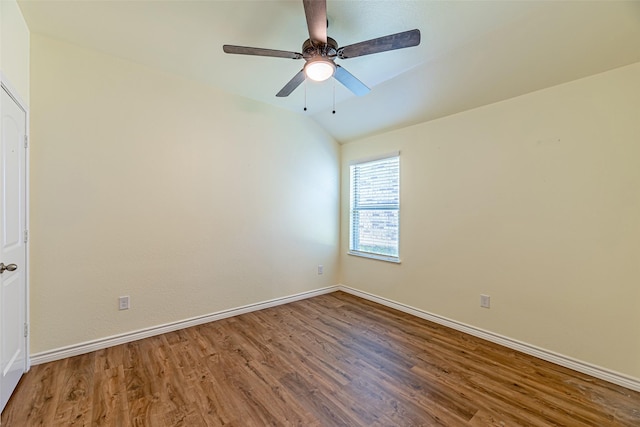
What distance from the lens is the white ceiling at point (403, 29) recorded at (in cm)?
189

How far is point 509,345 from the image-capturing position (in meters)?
2.56

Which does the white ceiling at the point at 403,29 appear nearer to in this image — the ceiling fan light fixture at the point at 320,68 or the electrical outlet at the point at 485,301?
the ceiling fan light fixture at the point at 320,68

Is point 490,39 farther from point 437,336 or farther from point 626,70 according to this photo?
point 437,336

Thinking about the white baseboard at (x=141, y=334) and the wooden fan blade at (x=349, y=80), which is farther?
the white baseboard at (x=141, y=334)

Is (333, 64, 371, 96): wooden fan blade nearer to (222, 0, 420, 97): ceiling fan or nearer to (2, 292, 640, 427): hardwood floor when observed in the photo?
(222, 0, 420, 97): ceiling fan

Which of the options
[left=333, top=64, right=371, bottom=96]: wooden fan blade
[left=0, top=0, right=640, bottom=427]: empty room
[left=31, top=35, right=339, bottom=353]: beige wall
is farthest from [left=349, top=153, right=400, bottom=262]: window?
[left=333, top=64, right=371, bottom=96]: wooden fan blade

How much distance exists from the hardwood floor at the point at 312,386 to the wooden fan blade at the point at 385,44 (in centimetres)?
235

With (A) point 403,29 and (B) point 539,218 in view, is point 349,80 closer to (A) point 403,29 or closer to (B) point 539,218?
(A) point 403,29

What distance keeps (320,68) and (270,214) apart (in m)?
2.10

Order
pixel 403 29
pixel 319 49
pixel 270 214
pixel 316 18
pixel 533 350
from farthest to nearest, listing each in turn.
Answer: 1. pixel 270 214
2. pixel 533 350
3. pixel 403 29
4. pixel 319 49
5. pixel 316 18

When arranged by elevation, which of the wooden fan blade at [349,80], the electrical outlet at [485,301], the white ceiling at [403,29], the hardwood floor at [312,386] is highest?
the white ceiling at [403,29]

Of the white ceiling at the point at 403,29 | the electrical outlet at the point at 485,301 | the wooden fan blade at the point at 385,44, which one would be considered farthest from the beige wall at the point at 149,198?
the electrical outlet at the point at 485,301

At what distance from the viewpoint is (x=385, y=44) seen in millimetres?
1729

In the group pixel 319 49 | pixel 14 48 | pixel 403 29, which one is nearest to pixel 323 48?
pixel 319 49
